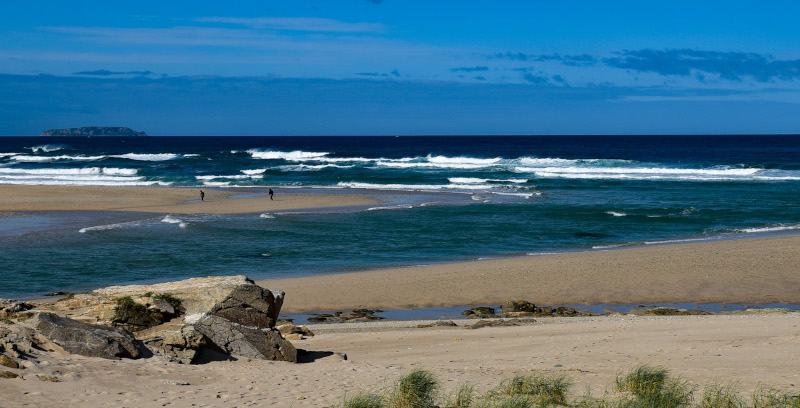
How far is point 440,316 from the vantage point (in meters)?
13.3

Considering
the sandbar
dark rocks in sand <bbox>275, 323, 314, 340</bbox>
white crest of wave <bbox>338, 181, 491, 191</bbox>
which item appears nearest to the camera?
dark rocks in sand <bbox>275, 323, 314, 340</bbox>

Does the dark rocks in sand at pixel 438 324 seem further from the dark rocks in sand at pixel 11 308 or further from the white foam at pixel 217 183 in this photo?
the white foam at pixel 217 183

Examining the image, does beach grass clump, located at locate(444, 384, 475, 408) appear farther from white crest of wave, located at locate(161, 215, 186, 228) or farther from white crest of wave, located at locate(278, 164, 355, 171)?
white crest of wave, located at locate(278, 164, 355, 171)

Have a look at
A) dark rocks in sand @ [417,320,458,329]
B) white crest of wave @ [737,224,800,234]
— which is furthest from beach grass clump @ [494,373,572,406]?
white crest of wave @ [737,224,800,234]

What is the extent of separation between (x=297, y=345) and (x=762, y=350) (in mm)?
5869

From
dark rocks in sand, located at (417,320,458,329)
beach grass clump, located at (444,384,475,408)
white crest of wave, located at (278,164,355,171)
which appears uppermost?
white crest of wave, located at (278,164,355,171)

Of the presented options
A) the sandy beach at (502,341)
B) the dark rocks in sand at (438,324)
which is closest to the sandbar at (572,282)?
the sandy beach at (502,341)

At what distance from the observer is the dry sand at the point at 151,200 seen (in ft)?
106

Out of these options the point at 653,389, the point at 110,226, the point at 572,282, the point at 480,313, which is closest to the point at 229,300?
the point at 653,389

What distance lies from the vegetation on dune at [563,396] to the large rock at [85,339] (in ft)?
8.24

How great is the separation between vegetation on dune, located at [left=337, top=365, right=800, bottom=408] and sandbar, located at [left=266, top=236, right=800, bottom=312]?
7193mm

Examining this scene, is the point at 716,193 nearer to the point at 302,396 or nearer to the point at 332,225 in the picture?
the point at 332,225

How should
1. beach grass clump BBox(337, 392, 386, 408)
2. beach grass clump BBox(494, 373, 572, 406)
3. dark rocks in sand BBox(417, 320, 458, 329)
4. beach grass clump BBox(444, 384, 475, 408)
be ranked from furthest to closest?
1. dark rocks in sand BBox(417, 320, 458, 329)
2. beach grass clump BBox(494, 373, 572, 406)
3. beach grass clump BBox(444, 384, 475, 408)
4. beach grass clump BBox(337, 392, 386, 408)

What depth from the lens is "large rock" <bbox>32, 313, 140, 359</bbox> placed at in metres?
7.43
